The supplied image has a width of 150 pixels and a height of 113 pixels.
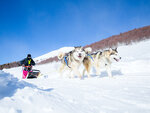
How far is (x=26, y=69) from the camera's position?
7043mm

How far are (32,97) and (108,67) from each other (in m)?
4.27

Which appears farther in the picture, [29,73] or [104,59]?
[29,73]

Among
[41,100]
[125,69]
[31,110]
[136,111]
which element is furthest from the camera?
[125,69]

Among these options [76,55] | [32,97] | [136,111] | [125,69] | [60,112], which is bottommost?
[136,111]

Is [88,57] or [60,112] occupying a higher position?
[88,57]

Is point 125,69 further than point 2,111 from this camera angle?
Yes

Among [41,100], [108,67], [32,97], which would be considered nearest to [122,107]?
[41,100]

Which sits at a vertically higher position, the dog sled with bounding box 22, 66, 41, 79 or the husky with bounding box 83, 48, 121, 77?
the husky with bounding box 83, 48, 121, 77

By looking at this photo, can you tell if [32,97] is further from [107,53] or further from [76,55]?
[107,53]

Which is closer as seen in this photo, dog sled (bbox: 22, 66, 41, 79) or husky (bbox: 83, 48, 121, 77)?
husky (bbox: 83, 48, 121, 77)

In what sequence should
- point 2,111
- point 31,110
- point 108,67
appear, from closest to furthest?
point 2,111, point 31,110, point 108,67

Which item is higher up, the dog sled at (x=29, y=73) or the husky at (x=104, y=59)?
the husky at (x=104, y=59)

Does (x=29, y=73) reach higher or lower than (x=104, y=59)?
lower

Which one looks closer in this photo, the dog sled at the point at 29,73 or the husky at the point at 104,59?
the husky at the point at 104,59
